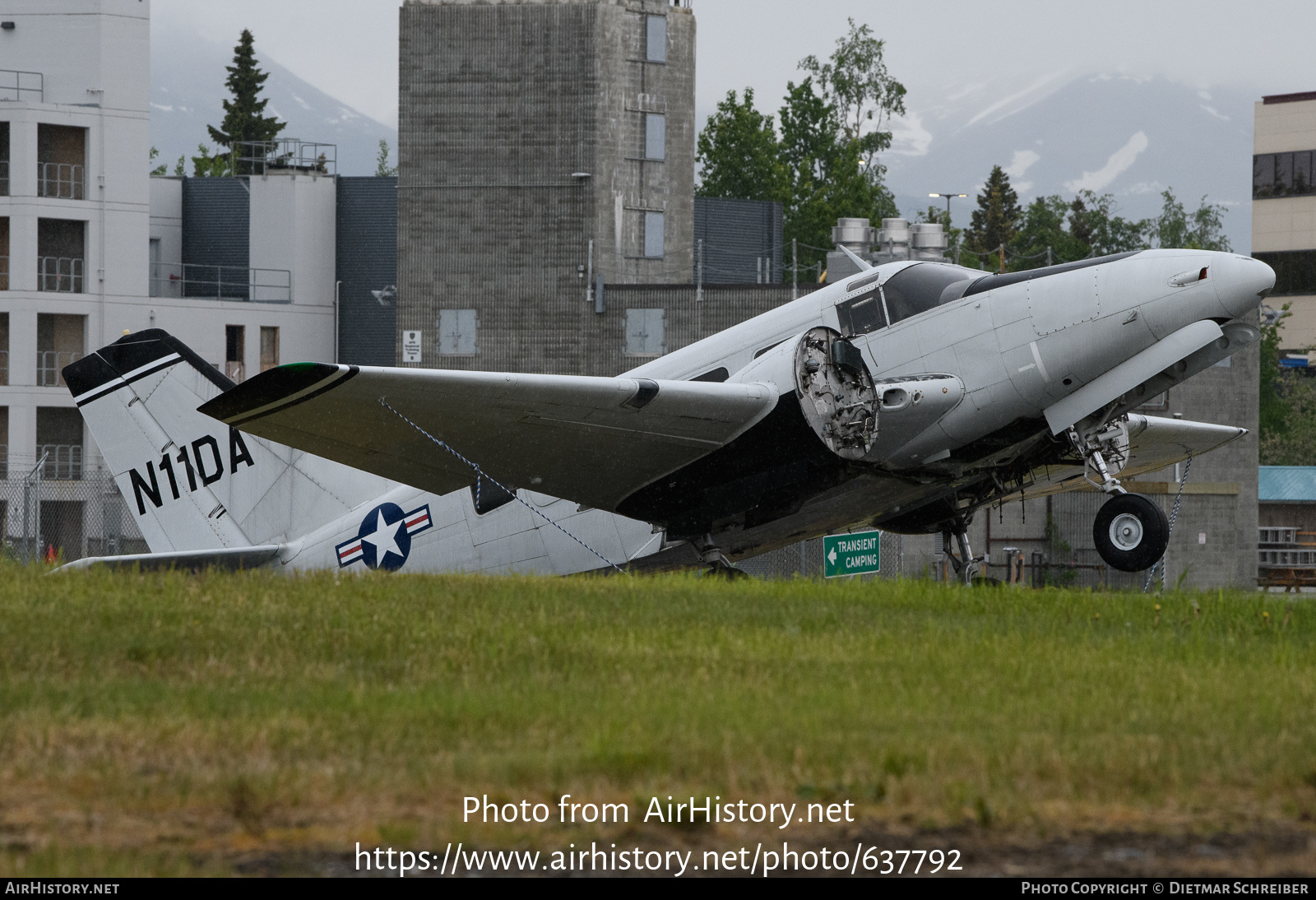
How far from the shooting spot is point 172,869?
5.00 metres

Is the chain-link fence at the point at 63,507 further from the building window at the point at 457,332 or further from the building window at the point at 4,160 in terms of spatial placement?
the building window at the point at 457,332

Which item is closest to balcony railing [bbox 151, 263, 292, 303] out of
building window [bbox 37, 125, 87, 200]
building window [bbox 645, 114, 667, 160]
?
building window [bbox 37, 125, 87, 200]

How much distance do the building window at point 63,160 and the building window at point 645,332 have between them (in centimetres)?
2239

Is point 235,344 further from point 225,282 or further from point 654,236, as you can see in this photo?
point 654,236

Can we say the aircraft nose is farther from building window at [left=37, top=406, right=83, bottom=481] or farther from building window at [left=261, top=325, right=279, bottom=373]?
building window at [left=261, top=325, right=279, bottom=373]

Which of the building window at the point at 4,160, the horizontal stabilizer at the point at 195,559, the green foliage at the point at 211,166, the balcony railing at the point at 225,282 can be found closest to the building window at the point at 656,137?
the balcony railing at the point at 225,282

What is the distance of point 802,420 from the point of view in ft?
51.1

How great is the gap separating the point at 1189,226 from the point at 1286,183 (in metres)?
31.8

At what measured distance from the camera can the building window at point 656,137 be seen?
2263 inches

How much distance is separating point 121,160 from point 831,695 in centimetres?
5684

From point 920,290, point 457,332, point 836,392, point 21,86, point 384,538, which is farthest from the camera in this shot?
point 21,86

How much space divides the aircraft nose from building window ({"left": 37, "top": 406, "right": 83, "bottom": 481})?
1993 inches

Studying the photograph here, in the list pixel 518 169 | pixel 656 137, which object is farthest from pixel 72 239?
pixel 656 137
